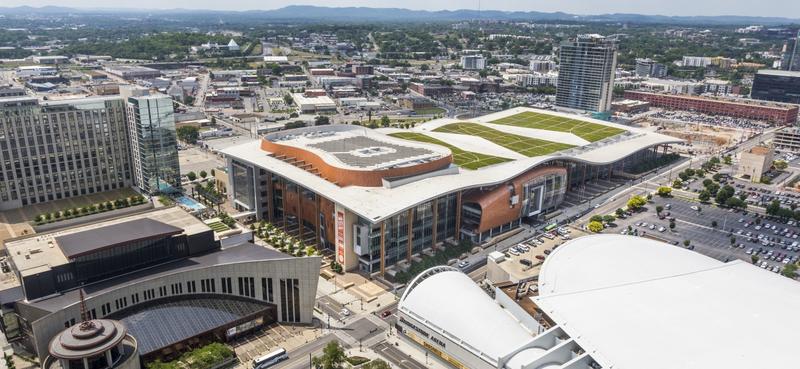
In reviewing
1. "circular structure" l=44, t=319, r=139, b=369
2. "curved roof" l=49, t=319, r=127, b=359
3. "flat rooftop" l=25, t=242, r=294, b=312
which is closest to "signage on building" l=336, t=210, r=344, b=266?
"flat rooftop" l=25, t=242, r=294, b=312

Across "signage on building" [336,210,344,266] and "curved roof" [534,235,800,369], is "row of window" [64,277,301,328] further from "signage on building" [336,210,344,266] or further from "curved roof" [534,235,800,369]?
"curved roof" [534,235,800,369]

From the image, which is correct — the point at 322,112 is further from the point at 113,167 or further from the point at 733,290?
the point at 733,290

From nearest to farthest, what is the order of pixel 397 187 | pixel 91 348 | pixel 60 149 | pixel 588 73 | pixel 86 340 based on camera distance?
pixel 91 348 < pixel 86 340 < pixel 397 187 < pixel 60 149 < pixel 588 73

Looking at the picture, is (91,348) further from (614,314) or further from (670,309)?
(670,309)

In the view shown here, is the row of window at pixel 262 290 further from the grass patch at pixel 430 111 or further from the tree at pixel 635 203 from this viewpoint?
the grass patch at pixel 430 111

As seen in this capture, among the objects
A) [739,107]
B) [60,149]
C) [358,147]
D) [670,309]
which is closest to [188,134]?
[60,149]
